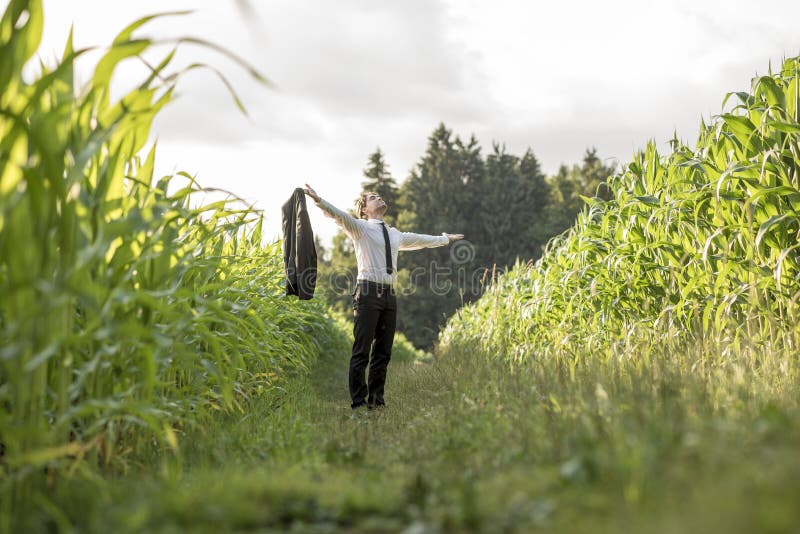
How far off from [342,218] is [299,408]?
210 centimetres

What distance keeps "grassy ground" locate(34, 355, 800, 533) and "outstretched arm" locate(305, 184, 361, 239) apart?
287 cm

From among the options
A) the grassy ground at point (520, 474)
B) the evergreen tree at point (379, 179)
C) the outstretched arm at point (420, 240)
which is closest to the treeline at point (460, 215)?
the evergreen tree at point (379, 179)

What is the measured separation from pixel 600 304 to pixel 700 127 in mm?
1830

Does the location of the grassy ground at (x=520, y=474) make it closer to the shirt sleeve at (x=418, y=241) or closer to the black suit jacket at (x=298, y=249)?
the black suit jacket at (x=298, y=249)

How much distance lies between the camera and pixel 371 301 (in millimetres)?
6395

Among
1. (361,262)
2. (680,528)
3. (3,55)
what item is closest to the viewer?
(680,528)

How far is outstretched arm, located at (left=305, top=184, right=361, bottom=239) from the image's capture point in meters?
6.14

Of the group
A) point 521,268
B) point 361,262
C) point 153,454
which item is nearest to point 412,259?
point 521,268

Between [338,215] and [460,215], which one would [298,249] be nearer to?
[338,215]

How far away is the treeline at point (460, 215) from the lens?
4056 cm

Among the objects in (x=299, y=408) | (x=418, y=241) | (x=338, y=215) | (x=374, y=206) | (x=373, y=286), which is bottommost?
(x=299, y=408)

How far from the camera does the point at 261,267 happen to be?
6.17 m

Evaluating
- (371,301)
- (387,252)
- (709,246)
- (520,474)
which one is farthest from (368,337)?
(520,474)

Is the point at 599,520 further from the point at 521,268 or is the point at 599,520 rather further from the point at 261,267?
the point at 521,268
